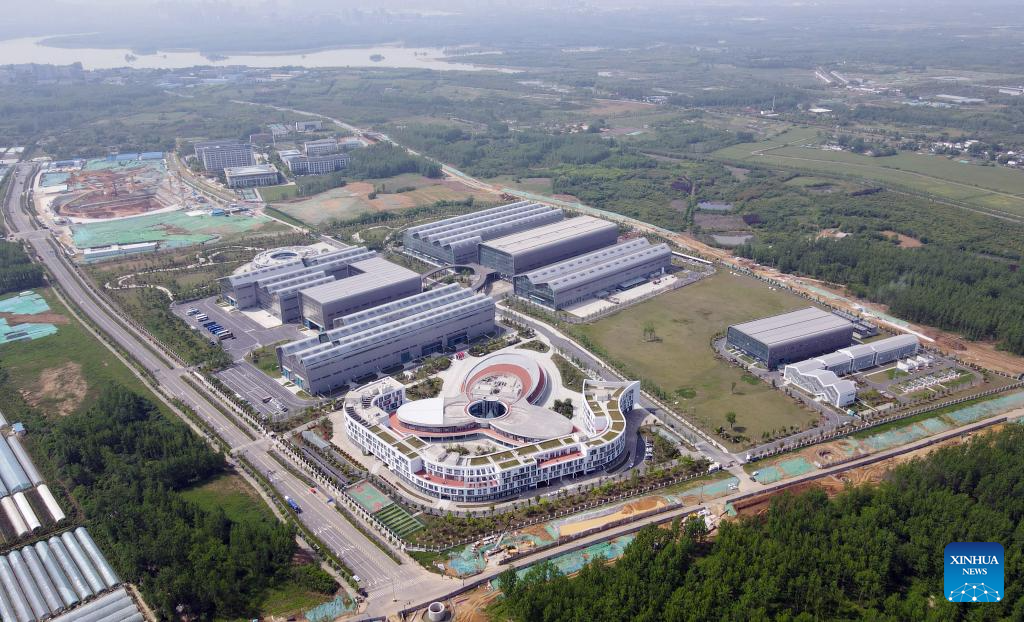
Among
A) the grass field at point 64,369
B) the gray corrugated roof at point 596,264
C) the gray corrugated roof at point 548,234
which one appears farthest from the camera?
the gray corrugated roof at point 548,234

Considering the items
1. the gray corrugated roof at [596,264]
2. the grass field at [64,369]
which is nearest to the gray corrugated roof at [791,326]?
the gray corrugated roof at [596,264]

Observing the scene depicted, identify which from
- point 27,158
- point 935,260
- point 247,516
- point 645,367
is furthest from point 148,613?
point 27,158

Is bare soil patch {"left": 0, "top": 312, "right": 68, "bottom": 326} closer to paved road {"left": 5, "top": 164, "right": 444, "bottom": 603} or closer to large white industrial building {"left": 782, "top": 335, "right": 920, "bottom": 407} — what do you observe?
paved road {"left": 5, "top": 164, "right": 444, "bottom": 603}

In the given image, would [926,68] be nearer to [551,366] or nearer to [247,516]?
A: [551,366]

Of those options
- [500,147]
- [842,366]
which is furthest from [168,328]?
[500,147]

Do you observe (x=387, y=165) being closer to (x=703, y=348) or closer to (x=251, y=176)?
(x=251, y=176)

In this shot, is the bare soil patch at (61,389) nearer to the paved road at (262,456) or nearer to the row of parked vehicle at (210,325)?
the paved road at (262,456)
